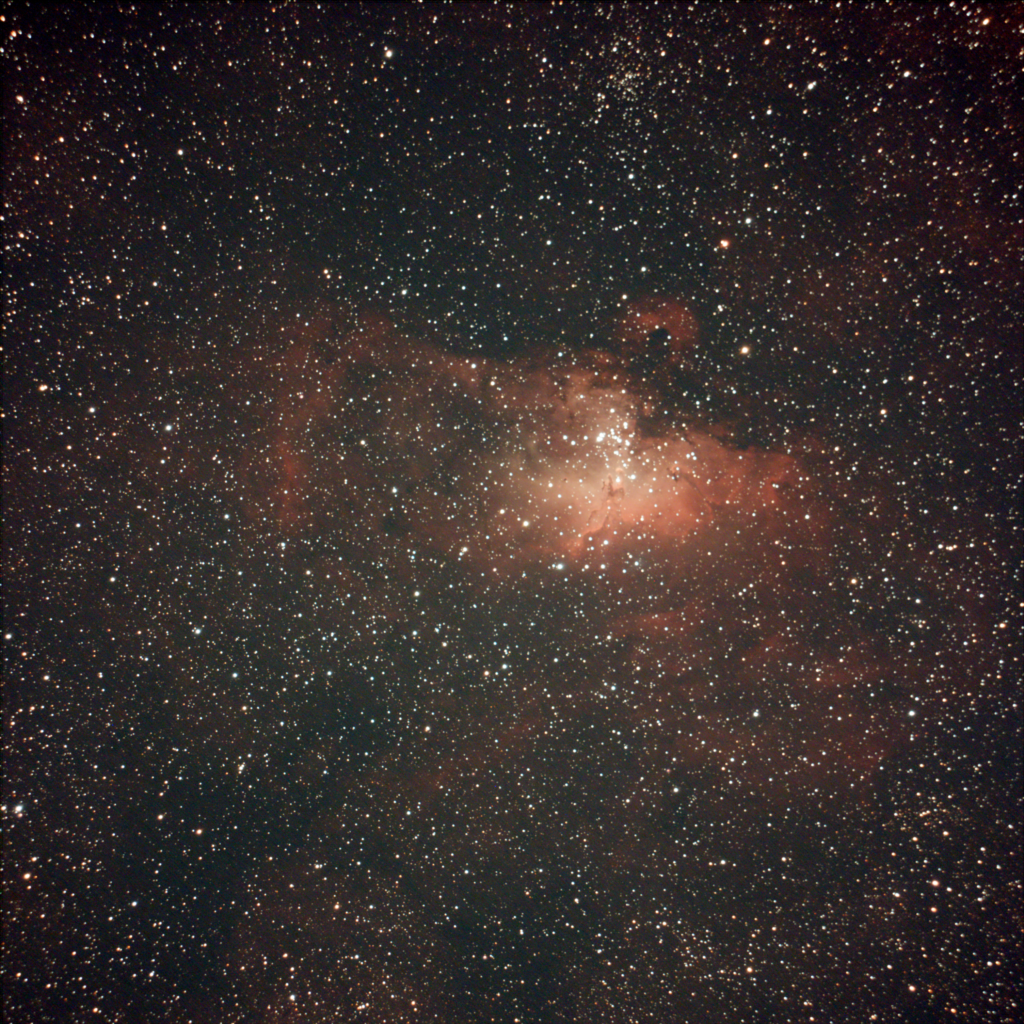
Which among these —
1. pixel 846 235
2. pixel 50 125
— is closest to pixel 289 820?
pixel 50 125

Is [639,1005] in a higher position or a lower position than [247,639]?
lower

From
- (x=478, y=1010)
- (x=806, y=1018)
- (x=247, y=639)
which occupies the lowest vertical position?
(x=806, y=1018)

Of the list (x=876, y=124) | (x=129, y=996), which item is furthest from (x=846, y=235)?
(x=129, y=996)

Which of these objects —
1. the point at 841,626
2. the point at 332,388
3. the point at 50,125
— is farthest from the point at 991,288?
the point at 50,125

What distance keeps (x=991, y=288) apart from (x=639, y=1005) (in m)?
1.08

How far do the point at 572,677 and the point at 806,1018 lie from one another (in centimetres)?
56

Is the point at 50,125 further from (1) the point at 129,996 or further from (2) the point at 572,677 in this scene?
(1) the point at 129,996

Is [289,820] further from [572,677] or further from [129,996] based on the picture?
[572,677]

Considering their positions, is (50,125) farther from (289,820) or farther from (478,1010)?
(478,1010)

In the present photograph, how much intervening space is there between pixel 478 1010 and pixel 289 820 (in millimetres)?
377

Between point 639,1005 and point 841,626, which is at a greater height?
point 841,626

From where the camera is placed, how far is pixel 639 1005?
59cm

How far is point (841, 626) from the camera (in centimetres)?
57

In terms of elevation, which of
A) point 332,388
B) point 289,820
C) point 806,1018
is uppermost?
point 332,388
